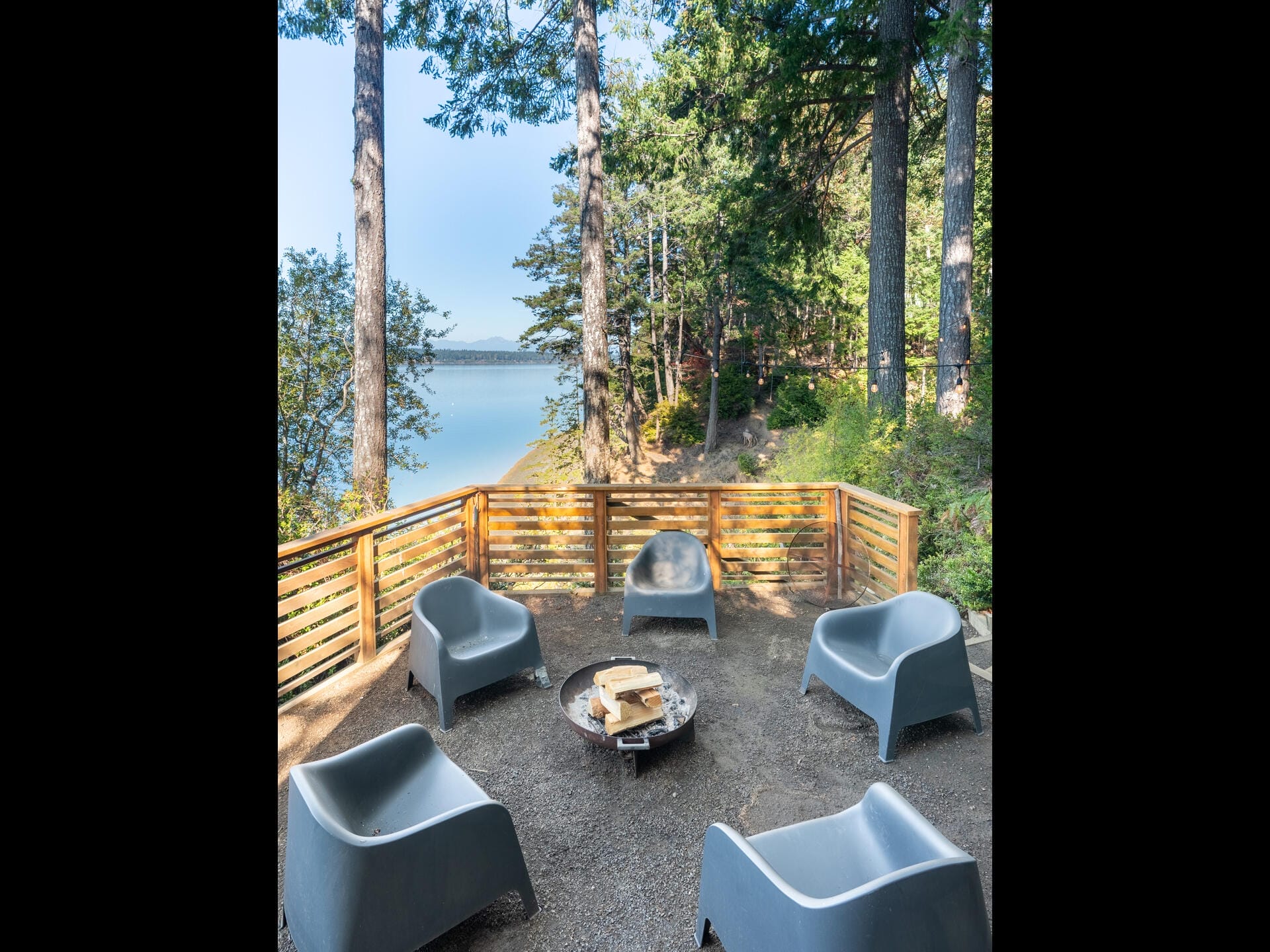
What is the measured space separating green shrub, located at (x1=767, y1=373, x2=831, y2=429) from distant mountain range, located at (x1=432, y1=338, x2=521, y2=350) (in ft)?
20.7

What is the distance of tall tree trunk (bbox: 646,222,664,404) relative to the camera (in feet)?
51.3

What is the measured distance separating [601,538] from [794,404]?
33.1 feet

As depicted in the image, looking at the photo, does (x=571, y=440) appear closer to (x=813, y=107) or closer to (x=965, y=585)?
(x=813, y=107)

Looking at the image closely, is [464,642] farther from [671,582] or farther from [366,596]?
[671,582]

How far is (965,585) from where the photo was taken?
Answer: 14.7ft

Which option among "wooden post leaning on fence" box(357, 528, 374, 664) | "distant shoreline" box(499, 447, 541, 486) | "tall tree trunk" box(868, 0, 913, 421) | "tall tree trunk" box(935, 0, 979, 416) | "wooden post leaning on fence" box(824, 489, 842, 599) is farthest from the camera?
"distant shoreline" box(499, 447, 541, 486)

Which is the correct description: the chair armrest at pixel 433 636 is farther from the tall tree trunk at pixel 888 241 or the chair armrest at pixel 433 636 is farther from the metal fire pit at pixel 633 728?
the tall tree trunk at pixel 888 241

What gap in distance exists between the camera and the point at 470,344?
37.8 feet

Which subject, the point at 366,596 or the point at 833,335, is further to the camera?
the point at 833,335

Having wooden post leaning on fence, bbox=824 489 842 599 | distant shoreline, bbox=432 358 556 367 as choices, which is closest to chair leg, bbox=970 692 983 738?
wooden post leaning on fence, bbox=824 489 842 599

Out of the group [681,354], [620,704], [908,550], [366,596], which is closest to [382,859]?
[620,704]

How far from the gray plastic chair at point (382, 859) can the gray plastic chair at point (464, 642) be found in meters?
0.97

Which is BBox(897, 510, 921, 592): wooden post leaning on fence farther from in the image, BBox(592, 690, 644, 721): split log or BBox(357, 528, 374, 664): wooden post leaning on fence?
BBox(357, 528, 374, 664): wooden post leaning on fence
